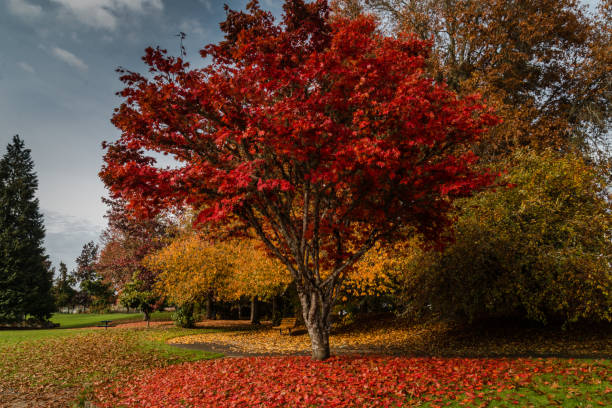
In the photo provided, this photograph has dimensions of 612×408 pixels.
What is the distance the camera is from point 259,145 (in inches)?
314

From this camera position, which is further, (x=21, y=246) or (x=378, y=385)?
(x=21, y=246)

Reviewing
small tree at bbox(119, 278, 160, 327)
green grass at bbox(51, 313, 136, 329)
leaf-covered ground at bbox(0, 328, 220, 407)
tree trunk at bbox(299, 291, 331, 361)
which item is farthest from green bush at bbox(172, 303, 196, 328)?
tree trunk at bbox(299, 291, 331, 361)

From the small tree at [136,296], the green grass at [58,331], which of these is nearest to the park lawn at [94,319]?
the green grass at [58,331]

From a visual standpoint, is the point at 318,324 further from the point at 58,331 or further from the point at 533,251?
the point at 58,331

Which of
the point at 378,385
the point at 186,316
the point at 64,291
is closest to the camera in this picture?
the point at 378,385

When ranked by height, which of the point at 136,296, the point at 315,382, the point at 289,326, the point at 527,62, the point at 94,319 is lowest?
the point at 94,319

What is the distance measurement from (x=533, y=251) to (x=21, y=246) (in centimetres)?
3649

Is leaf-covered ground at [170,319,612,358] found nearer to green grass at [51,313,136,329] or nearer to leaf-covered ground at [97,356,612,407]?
leaf-covered ground at [97,356,612,407]

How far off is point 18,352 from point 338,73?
54.9 feet

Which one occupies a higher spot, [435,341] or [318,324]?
[318,324]

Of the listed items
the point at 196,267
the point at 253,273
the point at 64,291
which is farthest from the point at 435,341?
the point at 64,291

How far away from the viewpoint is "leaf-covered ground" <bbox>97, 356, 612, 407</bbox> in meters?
5.64

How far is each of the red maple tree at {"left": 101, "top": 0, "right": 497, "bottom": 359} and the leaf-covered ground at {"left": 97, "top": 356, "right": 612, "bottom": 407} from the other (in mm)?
1479

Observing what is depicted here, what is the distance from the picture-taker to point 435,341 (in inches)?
547
